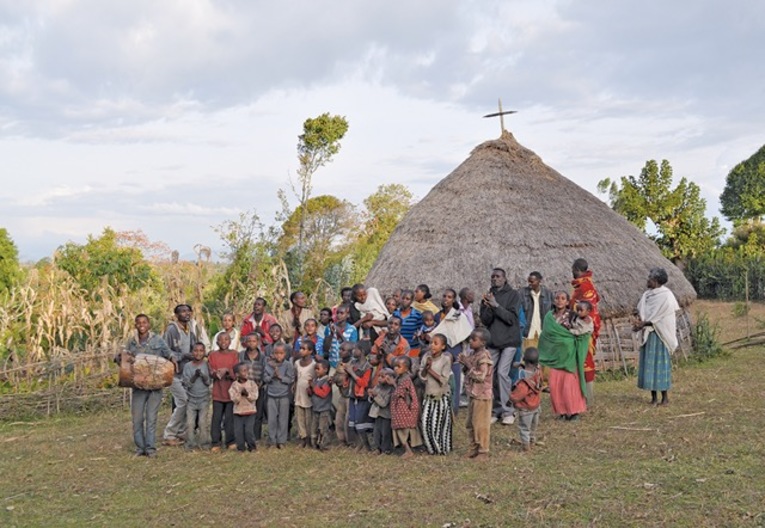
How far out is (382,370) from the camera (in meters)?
7.15

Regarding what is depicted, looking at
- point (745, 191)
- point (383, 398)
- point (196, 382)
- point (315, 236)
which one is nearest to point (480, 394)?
point (383, 398)

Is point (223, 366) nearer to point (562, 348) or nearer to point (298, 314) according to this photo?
point (298, 314)

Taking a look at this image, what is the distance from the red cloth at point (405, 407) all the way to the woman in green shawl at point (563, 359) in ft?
5.58

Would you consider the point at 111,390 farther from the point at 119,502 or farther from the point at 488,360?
the point at 488,360

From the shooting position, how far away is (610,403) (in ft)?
28.8

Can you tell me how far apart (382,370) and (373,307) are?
1423 mm

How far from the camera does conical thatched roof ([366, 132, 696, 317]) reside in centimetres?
1147

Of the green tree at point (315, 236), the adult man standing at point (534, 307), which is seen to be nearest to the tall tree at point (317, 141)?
the green tree at point (315, 236)

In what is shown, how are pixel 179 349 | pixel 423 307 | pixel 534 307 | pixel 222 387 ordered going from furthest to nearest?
pixel 534 307 → pixel 423 307 → pixel 179 349 → pixel 222 387

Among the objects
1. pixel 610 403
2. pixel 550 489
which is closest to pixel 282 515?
pixel 550 489

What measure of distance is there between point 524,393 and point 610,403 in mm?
2518

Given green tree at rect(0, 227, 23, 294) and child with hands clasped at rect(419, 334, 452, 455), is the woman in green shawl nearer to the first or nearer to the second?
child with hands clasped at rect(419, 334, 452, 455)

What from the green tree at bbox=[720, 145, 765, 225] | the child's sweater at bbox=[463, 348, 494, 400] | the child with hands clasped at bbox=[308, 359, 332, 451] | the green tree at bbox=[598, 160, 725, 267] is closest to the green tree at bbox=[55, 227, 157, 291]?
the child with hands clasped at bbox=[308, 359, 332, 451]

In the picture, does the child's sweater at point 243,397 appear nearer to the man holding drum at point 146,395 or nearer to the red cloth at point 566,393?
the man holding drum at point 146,395
